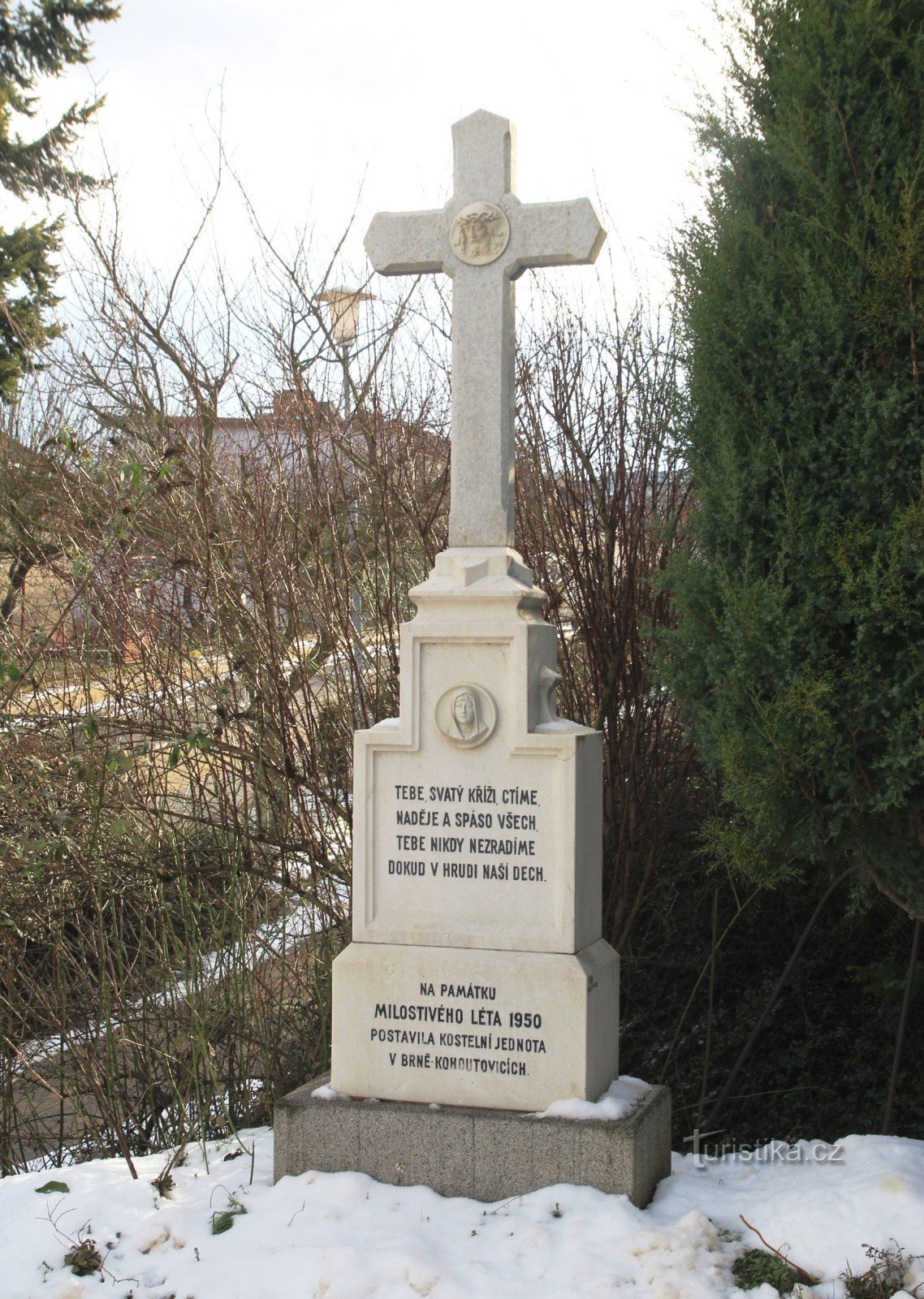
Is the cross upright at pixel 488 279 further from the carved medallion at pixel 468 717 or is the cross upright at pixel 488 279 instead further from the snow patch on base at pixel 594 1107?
the snow patch on base at pixel 594 1107

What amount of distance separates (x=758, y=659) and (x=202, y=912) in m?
4.18

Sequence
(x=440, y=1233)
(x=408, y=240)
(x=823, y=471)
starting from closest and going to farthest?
(x=440, y=1233), (x=823, y=471), (x=408, y=240)

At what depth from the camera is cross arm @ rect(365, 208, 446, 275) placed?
14.2 feet

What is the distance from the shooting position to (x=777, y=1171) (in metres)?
3.94

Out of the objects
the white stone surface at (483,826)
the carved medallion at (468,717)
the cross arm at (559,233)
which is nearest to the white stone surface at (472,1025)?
the white stone surface at (483,826)

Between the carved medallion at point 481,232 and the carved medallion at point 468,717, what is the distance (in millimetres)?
1524

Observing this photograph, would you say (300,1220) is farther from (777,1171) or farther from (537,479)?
(537,479)

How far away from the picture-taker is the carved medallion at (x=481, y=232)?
13.9 feet

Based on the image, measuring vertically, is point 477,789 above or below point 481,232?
below

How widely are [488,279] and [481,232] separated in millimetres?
166

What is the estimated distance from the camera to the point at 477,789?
4.02 metres

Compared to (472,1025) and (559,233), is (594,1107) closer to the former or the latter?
(472,1025)

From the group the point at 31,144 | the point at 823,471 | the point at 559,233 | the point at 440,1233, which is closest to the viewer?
the point at 440,1233

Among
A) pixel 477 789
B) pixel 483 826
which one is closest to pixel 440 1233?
pixel 483 826
